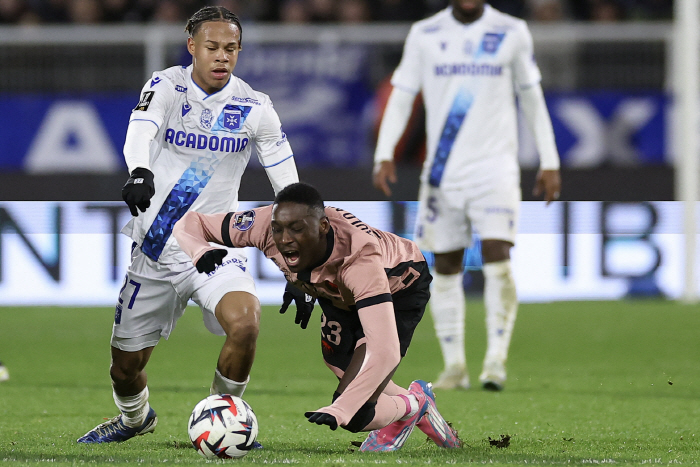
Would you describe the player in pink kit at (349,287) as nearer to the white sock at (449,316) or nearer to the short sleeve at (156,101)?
the short sleeve at (156,101)

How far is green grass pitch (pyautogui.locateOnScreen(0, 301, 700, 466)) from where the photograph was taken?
198 inches

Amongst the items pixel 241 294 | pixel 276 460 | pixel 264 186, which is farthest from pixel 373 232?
pixel 264 186

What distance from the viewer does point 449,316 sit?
24.4ft

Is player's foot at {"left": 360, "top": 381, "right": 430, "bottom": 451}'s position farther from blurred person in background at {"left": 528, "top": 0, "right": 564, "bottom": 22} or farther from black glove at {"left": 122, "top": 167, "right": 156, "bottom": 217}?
blurred person in background at {"left": 528, "top": 0, "right": 564, "bottom": 22}

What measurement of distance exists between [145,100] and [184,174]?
366mm

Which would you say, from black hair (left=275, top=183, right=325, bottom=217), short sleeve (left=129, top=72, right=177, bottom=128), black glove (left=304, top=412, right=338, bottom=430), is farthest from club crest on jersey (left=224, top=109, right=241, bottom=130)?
black glove (left=304, top=412, right=338, bottom=430)

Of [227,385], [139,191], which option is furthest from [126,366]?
[139,191]

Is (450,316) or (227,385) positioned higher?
(227,385)

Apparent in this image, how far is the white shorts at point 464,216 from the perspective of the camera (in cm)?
747

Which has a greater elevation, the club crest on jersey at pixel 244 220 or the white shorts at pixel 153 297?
the club crest on jersey at pixel 244 220

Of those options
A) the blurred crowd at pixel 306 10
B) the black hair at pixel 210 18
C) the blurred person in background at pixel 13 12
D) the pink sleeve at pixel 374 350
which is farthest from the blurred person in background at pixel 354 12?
the pink sleeve at pixel 374 350

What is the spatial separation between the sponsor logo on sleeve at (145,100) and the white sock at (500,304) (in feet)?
9.29

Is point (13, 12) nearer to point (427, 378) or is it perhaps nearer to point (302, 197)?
point (427, 378)

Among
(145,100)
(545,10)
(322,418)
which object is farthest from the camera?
(545,10)
